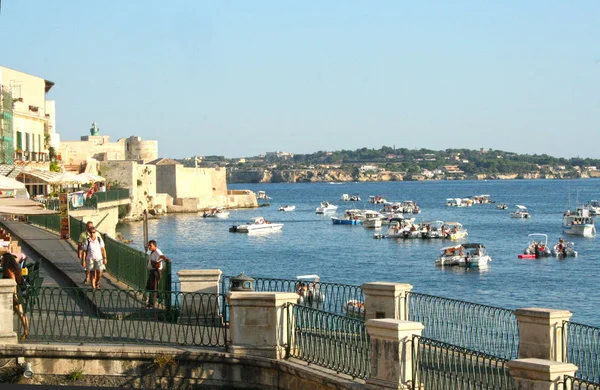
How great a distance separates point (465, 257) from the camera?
57.5 m

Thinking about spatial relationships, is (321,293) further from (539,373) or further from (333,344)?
(539,373)

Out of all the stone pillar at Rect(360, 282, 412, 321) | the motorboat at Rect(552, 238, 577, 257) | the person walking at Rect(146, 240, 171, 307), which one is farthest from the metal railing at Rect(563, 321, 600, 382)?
the motorboat at Rect(552, 238, 577, 257)

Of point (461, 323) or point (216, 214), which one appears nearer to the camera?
point (461, 323)

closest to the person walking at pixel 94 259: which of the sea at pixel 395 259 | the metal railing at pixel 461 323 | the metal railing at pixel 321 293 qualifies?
the metal railing at pixel 321 293

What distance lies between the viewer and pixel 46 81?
6544 cm

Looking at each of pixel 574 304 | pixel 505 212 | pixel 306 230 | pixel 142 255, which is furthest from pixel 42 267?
pixel 505 212

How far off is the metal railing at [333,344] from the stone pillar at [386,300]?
4.39 feet

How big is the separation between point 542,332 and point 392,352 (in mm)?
2627

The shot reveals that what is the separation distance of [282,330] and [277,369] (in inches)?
20.4

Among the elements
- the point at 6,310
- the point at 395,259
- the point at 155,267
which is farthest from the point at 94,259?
the point at 395,259

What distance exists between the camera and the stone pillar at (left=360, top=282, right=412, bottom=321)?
1398 centimetres

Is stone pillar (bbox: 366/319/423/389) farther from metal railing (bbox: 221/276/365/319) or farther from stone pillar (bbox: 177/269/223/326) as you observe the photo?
stone pillar (bbox: 177/269/223/326)

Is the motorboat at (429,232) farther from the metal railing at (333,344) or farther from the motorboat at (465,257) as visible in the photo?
the metal railing at (333,344)

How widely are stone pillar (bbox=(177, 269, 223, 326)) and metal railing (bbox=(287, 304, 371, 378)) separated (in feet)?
6.69
